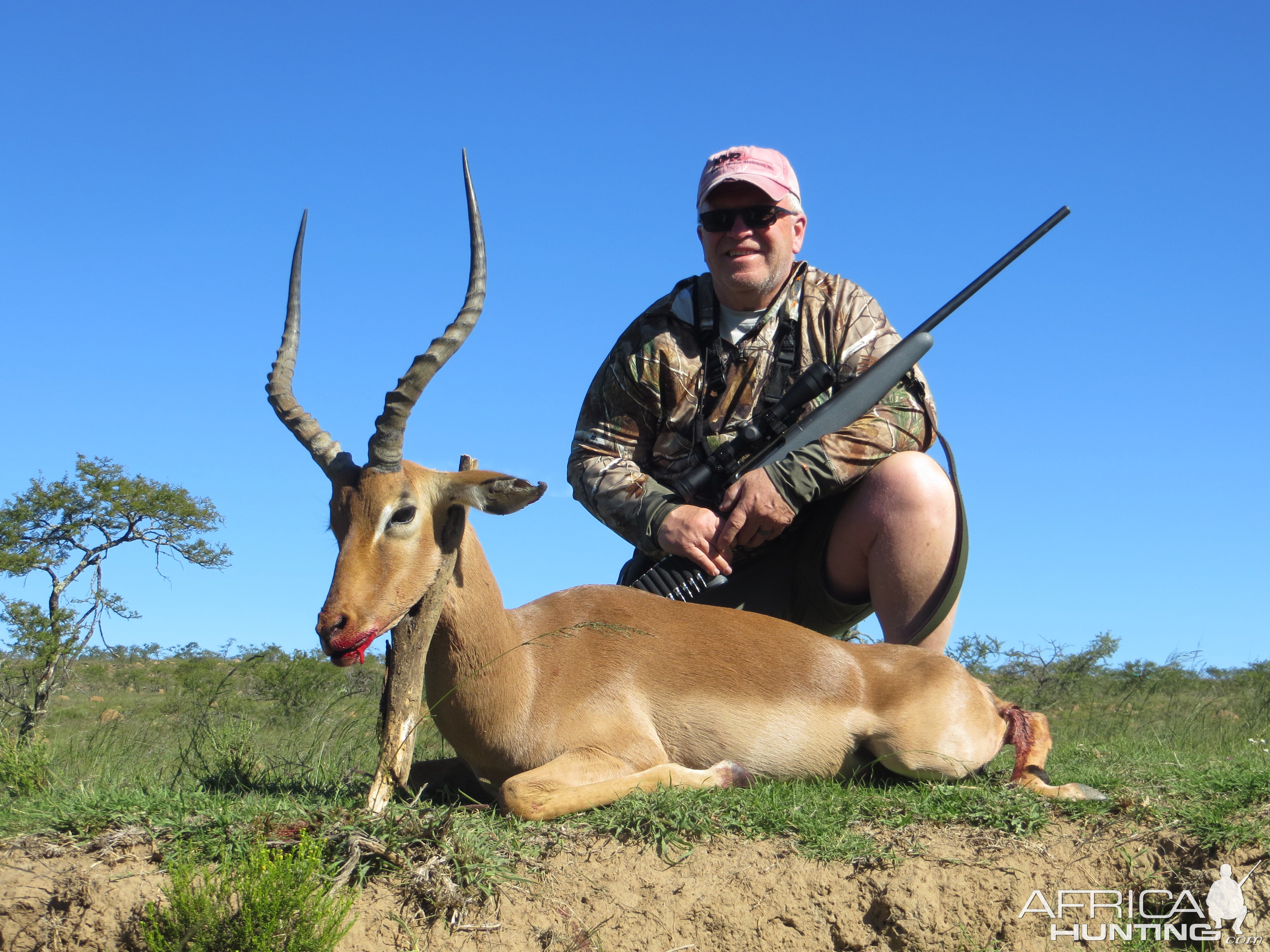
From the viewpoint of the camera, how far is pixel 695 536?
18.1 feet

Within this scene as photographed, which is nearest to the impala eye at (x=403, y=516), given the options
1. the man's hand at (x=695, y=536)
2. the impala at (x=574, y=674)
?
the impala at (x=574, y=674)

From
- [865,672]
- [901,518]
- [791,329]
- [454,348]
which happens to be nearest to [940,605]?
[901,518]

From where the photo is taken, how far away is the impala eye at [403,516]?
14.0ft

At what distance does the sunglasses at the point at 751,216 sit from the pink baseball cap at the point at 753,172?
0.07 meters

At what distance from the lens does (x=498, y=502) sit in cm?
442

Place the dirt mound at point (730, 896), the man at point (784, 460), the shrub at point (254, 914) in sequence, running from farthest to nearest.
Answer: the man at point (784, 460) → the dirt mound at point (730, 896) → the shrub at point (254, 914)

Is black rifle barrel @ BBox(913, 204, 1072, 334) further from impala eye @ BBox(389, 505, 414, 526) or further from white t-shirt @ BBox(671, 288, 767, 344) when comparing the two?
impala eye @ BBox(389, 505, 414, 526)

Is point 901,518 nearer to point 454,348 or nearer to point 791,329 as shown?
point 791,329

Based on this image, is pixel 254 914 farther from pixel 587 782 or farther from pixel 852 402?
pixel 852 402

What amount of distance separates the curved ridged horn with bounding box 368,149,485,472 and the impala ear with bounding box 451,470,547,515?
268mm

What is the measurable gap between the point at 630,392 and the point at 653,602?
60.1 inches

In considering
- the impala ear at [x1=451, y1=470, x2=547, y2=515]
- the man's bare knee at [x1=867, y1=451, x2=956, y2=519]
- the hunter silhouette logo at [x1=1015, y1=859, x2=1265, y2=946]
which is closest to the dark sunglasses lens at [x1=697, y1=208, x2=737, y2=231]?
the man's bare knee at [x1=867, y1=451, x2=956, y2=519]

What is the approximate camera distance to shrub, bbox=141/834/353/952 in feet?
10.7

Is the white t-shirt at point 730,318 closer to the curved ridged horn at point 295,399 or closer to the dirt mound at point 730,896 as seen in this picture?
the curved ridged horn at point 295,399
